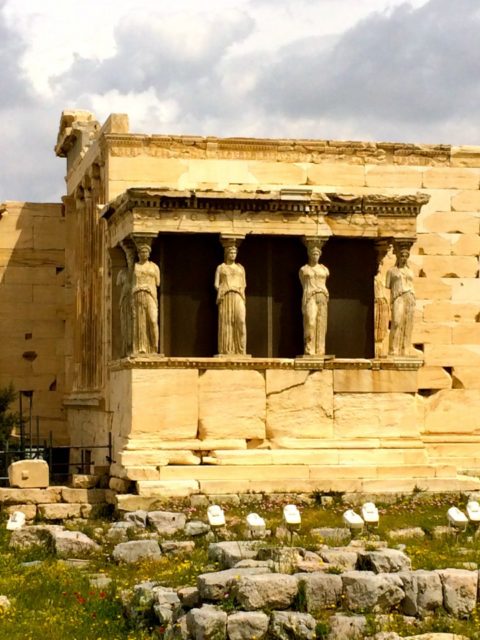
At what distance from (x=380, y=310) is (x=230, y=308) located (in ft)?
8.50

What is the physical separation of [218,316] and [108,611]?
24.0 ft

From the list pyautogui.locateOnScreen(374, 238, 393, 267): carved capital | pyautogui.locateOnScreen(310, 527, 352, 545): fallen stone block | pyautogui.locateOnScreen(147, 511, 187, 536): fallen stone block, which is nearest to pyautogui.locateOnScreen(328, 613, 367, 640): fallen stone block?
pyautogui.locateOnScreen(310, 527, 352, 545): fallen stone block

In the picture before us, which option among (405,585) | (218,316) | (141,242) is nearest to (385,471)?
(218,316)

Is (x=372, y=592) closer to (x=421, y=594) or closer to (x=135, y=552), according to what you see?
(x=421, y=594)

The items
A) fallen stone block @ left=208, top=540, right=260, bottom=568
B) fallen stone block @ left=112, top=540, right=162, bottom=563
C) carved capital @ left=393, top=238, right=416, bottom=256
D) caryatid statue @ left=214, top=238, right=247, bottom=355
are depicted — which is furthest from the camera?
carved capital @ left=393, top=238, right=416, bottom=256

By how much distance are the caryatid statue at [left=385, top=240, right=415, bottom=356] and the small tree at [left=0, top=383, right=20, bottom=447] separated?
775 centimetres

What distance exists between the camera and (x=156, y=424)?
19953mm

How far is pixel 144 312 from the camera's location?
20.1m

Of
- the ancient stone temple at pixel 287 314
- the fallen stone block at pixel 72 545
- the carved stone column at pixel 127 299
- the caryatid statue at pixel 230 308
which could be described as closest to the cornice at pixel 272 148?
the ancient stone temple at pixel 287 314

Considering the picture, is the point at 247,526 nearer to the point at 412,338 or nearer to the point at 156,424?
the point at 156,424

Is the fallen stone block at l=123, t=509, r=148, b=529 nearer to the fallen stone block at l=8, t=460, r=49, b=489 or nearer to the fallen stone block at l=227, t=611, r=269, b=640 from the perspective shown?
the fallen stone block at l=8, t=460, r=49, b=489

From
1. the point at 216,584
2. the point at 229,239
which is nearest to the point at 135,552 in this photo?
the point at 216,584

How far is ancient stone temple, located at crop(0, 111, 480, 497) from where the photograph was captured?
20.0 meters

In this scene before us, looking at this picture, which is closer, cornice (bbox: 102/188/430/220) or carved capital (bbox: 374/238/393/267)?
cornice (bbox: 102/188/430/220)
